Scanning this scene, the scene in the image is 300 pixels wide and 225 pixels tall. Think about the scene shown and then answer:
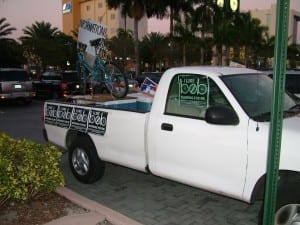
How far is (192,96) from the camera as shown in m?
4.90

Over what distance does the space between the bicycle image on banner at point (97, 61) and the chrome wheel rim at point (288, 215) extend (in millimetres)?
5431

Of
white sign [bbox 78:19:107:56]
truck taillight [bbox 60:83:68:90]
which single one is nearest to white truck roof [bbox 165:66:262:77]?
white sign [bbox 78:19:107:56]

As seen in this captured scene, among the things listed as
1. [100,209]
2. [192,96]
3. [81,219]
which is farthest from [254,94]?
[81,219]

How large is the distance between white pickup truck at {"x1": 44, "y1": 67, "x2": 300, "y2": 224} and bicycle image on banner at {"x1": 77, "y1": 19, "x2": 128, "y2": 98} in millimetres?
2982

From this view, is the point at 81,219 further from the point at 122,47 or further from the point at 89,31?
the point at 122,47

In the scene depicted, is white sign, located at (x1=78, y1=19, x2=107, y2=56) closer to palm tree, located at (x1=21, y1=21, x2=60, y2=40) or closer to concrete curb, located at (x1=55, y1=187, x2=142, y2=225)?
concrete curb, located at (x1=55, y1=187, x2=142, y2=225)

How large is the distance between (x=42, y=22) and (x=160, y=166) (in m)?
71.3

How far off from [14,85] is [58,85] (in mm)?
3230

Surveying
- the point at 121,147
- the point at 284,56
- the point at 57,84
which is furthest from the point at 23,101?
the point at 284,56

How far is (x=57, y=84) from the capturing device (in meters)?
22.4

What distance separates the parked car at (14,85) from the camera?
19.1 m

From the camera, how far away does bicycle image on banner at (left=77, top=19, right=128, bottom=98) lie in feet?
30.4

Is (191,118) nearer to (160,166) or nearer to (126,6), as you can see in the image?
(160,166)

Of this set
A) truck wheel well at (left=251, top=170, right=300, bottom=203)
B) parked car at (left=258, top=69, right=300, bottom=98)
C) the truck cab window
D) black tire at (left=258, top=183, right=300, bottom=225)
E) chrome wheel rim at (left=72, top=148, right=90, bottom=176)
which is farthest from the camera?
parked car at (left=258, top=69, right=300, bottom=98)
